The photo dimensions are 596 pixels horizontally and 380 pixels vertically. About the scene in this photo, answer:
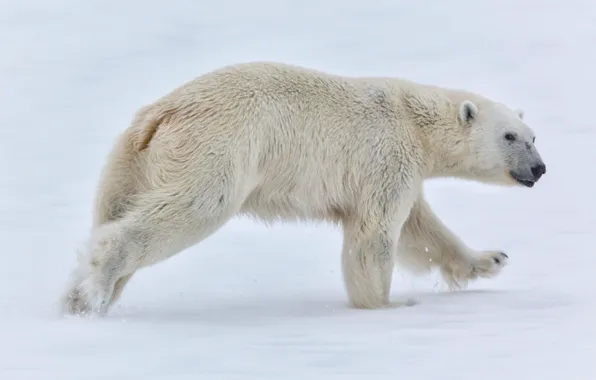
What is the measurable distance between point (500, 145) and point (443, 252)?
0.97 meters

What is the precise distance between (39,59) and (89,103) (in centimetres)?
270

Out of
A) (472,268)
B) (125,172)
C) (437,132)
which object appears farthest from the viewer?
(472,268)

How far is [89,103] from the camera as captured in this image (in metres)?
17.1

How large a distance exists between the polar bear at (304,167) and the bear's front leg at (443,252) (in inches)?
0.4

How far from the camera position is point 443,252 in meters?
8.32

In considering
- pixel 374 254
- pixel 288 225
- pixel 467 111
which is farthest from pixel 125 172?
pixel 288 225

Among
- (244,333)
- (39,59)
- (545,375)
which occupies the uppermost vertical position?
(545,375)

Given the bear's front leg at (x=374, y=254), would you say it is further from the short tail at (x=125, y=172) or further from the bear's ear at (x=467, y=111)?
the short tail at (x=125, y=172)

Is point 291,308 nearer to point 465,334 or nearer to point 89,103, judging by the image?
point 465,334

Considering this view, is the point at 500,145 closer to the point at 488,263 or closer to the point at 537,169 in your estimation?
the point at 537,169

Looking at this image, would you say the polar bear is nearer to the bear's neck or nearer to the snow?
the bear's neck

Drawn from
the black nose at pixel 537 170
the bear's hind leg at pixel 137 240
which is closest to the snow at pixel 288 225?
the bear's hind leg at pixel 137 240

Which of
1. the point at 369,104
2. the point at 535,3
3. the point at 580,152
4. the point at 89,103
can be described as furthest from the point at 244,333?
the point at 535,3

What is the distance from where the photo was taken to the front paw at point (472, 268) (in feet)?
27.1
